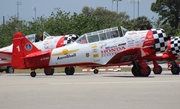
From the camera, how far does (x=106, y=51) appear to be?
74.8 ft

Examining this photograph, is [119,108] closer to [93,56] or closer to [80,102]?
[80,102]

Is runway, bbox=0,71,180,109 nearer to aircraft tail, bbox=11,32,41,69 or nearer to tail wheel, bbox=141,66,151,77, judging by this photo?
tail wheel, bbox=141,66,151,77

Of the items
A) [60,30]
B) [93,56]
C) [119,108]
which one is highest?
[60,30]

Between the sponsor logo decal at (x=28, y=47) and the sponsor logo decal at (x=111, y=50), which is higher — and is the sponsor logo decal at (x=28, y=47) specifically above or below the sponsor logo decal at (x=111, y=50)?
above

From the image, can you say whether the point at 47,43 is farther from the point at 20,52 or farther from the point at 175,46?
the point at 175,46

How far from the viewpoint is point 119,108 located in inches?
413

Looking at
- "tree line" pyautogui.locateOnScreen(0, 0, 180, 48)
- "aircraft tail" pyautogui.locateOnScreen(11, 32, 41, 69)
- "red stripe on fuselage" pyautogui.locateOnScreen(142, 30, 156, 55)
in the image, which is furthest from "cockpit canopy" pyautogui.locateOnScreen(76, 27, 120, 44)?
"tree line" pyautogui.locateOnScreen(0, 0, 180, 48)

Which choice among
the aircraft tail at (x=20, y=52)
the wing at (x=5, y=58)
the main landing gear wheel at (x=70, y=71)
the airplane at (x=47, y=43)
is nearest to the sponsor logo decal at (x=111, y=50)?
the aircraft tail at (x=20, y=52)

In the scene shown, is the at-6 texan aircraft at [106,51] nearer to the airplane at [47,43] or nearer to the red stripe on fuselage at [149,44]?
the red stripe on fuselage at [149,44]

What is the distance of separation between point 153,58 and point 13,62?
7596 mm

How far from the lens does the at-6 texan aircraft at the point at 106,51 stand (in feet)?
73.2

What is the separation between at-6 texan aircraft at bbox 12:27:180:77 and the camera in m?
22.3

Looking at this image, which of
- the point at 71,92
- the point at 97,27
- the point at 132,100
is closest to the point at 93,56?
the point at 71,92

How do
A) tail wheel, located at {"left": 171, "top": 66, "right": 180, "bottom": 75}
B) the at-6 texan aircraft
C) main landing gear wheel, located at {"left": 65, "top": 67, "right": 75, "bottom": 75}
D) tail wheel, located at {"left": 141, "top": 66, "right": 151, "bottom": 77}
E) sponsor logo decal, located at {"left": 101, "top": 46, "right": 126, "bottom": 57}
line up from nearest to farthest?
tail wheel, located at {"left": 141, "top": 66, "right": 151, "bottom": 77} < the at-6 texan aircraft < sponsor logo decal, located at {"left": 101, "top": 46, "right": 126, "bottom": 57} < tail wheel, located at {"left": 171, "top": 66, "right": 180, "bottom": 75} < main landing gear wheel, located at {"left": 65, "top": 67, "right": 75, "bottom": 75}
